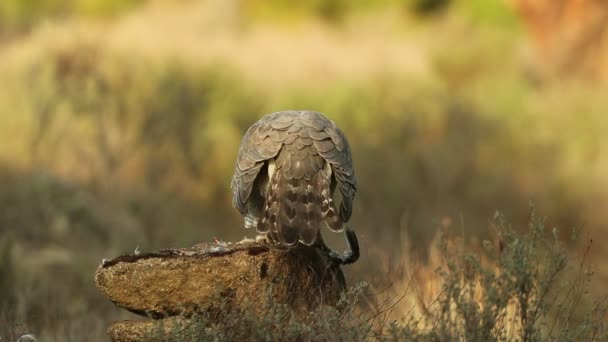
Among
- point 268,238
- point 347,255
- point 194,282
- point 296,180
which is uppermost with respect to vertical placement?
point 296,180

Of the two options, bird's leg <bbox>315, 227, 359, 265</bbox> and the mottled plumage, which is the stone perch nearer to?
the mottled plumage

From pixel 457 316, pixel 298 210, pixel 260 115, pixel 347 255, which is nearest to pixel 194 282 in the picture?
pixel 298 210

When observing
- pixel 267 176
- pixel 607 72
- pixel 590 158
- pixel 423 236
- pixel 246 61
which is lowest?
pixel 267 176

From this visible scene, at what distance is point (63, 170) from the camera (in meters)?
19.1

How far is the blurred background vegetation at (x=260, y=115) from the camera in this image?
17.7m

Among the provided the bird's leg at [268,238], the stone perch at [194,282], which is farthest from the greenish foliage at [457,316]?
the bird's leg at [268,238]

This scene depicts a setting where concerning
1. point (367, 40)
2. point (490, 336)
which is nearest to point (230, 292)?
point (490, 336)

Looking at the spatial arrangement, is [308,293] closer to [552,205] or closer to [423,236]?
[423,236]

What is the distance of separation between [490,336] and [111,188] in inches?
539

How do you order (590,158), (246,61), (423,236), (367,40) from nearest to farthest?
A: 1. (423,236)
2. (590,158)
3. (246,61)
4. (367,40)

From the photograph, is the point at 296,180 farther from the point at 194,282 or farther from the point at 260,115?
the point at 260,115

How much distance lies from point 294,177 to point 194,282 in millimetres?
906

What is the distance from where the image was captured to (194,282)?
6598mm

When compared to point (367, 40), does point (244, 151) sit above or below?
below
